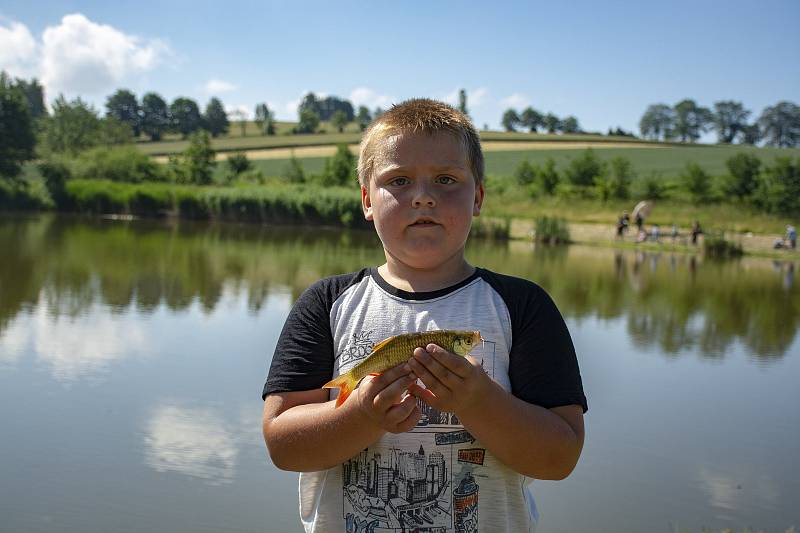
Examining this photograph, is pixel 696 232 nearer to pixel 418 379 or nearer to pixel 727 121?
pixel 418 379

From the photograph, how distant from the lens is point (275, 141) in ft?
315

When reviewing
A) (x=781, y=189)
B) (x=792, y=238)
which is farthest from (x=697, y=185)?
(x=792, y=238)

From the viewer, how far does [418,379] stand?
7.06ft

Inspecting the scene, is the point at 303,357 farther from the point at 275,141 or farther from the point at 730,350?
the point at 275,141

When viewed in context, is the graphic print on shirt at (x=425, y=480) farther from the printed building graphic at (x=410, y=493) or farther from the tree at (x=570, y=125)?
the tree at (x=570, y=125)

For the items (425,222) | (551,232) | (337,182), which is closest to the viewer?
(425,222)

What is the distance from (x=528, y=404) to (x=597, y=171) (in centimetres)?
6109

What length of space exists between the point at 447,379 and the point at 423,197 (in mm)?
613

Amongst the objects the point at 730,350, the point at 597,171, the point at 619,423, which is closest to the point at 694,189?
the point at 597,171

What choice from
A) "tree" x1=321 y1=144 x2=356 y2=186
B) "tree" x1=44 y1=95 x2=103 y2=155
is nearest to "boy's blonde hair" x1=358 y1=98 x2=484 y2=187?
"tree" x1=321 y1=144 x2=356 y2=186

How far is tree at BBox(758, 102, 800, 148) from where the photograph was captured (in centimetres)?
11269

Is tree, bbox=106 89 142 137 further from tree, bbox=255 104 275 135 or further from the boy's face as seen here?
the boy's face

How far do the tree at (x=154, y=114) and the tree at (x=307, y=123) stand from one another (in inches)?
973

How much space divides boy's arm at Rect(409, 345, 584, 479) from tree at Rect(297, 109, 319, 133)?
349ft
